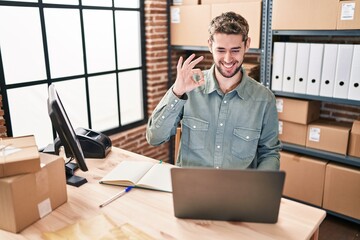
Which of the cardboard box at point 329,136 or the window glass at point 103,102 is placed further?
the window glass at point 103,102

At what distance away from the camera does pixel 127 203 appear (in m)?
1.36

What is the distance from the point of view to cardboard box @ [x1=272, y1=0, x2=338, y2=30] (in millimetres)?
2309

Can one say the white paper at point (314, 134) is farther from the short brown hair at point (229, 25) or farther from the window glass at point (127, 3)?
the window glass at point (127, 3)

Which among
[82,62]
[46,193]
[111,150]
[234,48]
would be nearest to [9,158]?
[46,193]

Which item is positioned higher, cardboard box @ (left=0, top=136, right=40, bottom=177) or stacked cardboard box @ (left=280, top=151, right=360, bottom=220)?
cardboard box @ (left=0, top=136, right=40, bottom=177)

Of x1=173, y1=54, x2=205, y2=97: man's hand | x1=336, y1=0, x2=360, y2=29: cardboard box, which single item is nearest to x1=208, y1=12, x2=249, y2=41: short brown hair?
x1=173, y1=54, x2=205, y2=97: man's hand

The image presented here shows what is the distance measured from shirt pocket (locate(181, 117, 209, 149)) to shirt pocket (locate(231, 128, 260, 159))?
152 millimetres

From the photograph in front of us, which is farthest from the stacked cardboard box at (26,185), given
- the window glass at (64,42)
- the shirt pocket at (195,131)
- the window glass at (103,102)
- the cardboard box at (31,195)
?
the window glass at (103,102)

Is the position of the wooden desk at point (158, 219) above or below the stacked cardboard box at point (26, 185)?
below

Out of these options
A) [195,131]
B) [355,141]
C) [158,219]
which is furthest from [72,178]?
[355,141]

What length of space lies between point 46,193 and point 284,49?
2.01m

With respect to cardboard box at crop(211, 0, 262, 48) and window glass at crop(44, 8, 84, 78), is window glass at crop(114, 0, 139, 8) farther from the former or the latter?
cardboard box at crop(211, 0, 262, 48)

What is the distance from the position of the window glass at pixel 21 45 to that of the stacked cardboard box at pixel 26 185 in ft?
3.73

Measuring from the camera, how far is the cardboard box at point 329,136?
251 centimetres
